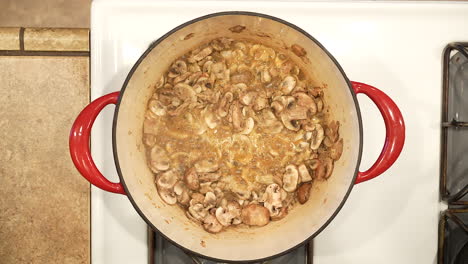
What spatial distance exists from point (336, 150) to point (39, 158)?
2.15 ft

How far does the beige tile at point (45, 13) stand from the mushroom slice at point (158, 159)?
20.0 inches

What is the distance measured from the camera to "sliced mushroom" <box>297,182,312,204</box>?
638 mm

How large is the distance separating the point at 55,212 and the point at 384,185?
72 centimetres

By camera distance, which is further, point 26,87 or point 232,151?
point 26,87

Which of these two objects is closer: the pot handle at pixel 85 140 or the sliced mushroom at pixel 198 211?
the pot handle at pixel 85 140

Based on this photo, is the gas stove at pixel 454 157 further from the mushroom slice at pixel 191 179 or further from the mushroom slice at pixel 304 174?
the mushroom slice at pixel 191 179

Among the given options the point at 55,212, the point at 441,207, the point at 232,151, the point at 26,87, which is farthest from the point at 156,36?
the point at 441,207

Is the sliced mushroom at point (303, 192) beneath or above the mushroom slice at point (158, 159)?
beneath

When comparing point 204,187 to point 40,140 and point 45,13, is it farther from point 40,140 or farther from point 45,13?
point 45,13

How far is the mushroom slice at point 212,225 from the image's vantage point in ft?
2.04

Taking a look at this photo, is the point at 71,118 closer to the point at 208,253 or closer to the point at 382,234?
the point at 208,253

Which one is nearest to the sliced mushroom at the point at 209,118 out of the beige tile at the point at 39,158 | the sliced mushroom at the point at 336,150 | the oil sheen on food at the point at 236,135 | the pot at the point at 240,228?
the oil sheen on food at the point at 236,135

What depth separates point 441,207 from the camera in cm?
69

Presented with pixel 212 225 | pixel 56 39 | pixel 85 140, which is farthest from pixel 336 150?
pixel 56 39
